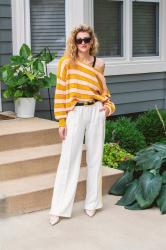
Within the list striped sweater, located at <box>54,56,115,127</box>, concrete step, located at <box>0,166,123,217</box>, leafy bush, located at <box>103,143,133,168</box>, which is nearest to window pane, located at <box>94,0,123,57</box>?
leafy bush, located at <box>103,143,133,168</box>

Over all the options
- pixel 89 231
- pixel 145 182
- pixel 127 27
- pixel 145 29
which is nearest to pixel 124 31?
pixel 127 27

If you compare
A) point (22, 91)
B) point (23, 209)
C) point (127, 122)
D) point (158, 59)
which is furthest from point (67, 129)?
point (158, 59)

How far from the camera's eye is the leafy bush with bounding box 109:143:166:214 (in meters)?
5.33

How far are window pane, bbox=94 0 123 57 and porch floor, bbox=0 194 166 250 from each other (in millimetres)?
3388

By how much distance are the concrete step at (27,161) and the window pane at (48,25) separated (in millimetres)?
1934

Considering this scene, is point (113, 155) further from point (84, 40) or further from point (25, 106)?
point (84, 40)

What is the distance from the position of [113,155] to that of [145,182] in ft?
4.10

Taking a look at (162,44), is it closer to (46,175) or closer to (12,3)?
(12,3)

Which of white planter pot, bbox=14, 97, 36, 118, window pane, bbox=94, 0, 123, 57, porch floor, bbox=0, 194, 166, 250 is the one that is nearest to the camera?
porch floor, bbox=0, 194, 166, 250

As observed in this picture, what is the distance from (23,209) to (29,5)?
123 inches

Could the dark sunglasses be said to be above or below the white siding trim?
below

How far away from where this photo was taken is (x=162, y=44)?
878 centimetres

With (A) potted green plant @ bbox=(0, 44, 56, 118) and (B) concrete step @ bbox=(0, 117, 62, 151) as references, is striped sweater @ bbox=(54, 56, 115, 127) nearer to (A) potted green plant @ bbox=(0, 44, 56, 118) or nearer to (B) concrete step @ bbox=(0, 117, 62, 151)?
(B) concrete step @ bbox=(0, 117, 62, 151)

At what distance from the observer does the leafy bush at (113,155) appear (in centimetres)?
650
